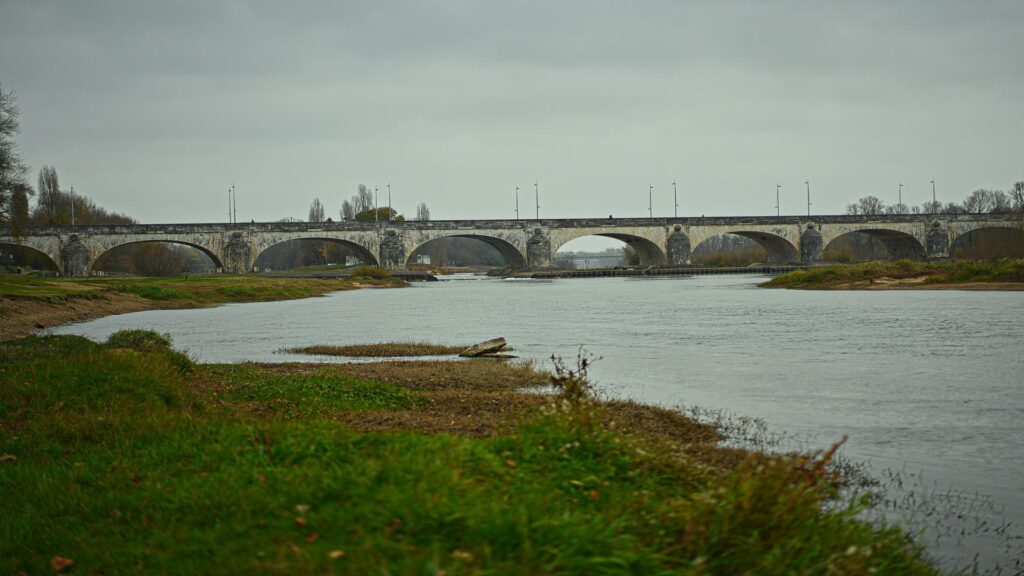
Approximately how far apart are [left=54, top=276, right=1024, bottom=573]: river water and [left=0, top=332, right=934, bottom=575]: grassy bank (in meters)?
2.00

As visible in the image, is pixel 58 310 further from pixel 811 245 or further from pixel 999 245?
pixel 811 245

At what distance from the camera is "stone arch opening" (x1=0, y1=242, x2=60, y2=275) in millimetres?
79562

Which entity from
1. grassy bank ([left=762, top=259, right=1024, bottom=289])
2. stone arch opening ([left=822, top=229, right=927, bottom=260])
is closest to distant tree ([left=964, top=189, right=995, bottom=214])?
stone arch opening ([left=822, top=229, right=927, bottom=260])

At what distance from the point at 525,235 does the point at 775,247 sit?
35253mm

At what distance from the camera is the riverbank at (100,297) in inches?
1233

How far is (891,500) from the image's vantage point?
25.6ft

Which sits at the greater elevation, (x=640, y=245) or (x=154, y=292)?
(x=640, y=245)

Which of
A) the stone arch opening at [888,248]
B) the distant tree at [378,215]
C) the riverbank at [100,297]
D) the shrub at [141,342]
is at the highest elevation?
the distant tree at [378,215]

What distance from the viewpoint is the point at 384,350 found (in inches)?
834

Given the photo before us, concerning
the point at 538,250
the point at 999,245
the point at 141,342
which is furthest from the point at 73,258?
the point at 999,245

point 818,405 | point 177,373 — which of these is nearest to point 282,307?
point 177,373

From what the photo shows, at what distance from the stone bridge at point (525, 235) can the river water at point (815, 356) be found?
45702mm

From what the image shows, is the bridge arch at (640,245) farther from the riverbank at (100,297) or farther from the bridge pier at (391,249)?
the riverbank at (100,297)

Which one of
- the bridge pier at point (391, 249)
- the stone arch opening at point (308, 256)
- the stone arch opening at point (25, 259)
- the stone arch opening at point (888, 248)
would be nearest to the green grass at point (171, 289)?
the bridge pier at point (391, 249)
